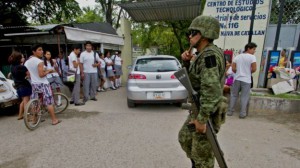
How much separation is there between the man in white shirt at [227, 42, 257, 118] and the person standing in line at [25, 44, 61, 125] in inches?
165

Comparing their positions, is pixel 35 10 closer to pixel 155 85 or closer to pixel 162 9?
pixel 162 9

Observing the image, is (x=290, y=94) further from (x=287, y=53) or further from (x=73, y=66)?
(x=73, y=66)

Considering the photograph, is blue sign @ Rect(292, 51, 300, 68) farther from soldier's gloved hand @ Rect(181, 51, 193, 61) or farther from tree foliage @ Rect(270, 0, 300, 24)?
soldier's gloved hand @ Rect(181, 51, 193, 61)

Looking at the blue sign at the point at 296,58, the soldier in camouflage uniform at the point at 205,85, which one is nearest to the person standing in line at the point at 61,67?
the soldier in camouflage uniform at the point at 205,85

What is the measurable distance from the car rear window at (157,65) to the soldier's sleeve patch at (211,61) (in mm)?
3756

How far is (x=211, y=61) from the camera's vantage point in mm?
1842

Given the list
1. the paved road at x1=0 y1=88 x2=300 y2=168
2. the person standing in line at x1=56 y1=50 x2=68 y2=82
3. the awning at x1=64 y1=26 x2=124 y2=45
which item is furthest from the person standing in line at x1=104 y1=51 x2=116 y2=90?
the paved road at x1=0 y1=88 x2=300 y2=168

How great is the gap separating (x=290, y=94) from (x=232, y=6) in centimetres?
323

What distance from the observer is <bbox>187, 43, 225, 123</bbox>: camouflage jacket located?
1801mm

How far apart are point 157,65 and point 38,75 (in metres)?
2.80

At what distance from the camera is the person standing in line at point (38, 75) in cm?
429

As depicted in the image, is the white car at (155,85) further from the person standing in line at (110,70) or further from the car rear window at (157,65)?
the person standing in line at (110,70)

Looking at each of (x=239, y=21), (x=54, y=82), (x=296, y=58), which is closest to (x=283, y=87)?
(x=296, y=58)

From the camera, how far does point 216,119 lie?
2.12 m
